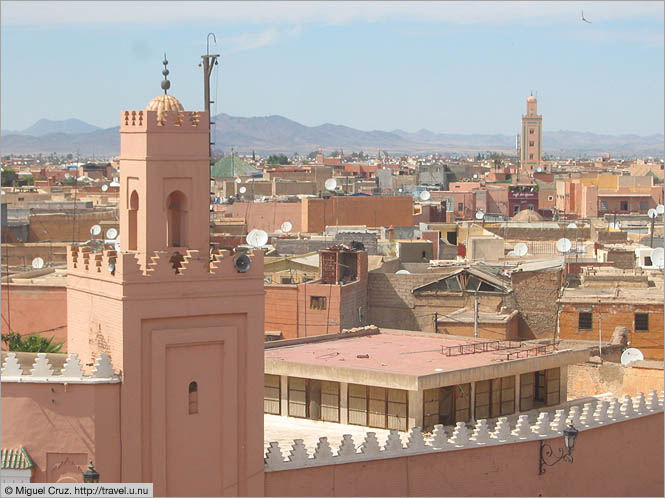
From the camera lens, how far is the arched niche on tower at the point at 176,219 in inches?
616

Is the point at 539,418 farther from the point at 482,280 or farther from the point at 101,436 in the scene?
the point at 482,280

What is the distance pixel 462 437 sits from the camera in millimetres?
17984

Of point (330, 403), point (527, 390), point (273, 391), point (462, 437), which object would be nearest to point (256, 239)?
point (527, 390)

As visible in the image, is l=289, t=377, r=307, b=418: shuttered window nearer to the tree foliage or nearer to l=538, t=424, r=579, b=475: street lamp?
l=538, t=424, r=579, b=475: street lamp

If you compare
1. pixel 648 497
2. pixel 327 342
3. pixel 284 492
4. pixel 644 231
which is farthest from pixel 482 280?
pixel 644 231

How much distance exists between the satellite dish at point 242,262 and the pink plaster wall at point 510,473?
7.68 feet

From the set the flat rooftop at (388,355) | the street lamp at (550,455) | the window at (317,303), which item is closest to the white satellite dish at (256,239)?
the window at (317,303)

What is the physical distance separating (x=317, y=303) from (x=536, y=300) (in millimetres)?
4512

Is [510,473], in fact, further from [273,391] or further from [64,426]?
[64,426]

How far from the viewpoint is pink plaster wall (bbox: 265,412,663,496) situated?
1689 cm

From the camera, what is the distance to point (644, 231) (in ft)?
172

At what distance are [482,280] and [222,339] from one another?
15748 mm

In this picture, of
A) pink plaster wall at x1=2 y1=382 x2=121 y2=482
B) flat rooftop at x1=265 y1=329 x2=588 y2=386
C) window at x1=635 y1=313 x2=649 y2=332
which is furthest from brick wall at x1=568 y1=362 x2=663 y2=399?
pink plaster wall at x1=2 y1=382 x2=121 y2=482

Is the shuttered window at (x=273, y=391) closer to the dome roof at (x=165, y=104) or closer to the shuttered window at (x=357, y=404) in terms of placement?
the shuttered window at (x=357, y=404)
